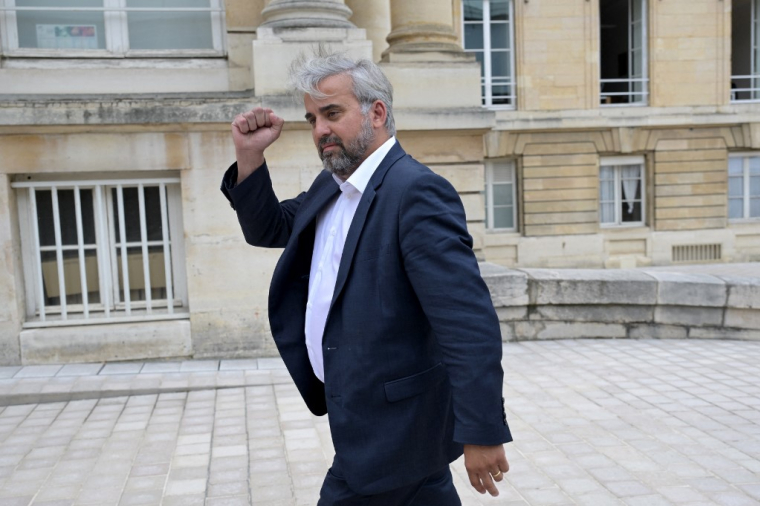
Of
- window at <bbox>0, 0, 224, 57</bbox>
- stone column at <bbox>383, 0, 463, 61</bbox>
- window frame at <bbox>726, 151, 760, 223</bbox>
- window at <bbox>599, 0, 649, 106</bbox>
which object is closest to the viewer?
window at <bbox>0, 0, 224, 57</bbox>

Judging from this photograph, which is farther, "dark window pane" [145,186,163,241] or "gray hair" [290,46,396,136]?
A: "dark window pane" [145,186,163,241]

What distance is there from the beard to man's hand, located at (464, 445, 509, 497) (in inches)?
35.4

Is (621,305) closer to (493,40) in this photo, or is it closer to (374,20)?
(374,20)

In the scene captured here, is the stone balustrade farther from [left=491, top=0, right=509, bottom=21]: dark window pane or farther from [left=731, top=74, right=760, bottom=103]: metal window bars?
[left=731, top=74, right=760, bottom=103]: metal window bars

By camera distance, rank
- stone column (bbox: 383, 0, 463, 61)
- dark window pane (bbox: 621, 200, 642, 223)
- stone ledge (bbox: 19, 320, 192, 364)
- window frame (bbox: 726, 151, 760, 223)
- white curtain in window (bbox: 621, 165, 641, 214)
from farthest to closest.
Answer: window frame (bbox: 726, 151, 760, 223), dark window pane (bbox: 621, 200, 642, 223), white curtain in window (bbox: 621, 165, 641, 214), stone column (bbox: 383, 0, 463, 61), stone ledge (bbox: 19, 320, 192, 364)

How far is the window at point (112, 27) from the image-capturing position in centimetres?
710

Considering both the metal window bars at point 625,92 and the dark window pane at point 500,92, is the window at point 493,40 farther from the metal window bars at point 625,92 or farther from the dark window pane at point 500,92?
the metal window bars at point 625,92

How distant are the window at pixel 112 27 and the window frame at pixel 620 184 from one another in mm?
15210

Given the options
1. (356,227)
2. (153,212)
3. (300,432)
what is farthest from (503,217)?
(356,227)

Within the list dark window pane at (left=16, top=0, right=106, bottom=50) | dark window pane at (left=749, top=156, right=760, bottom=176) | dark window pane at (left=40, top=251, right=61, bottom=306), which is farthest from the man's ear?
dark window pane at (left=749, top=156, right=760, bottom=176)

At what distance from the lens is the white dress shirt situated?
7.89 ft

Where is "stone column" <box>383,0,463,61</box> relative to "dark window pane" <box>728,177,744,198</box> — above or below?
above

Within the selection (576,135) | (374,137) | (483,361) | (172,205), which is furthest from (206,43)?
(576,135)

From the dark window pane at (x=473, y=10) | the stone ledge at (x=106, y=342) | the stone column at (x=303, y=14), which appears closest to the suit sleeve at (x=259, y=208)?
the stone ledge at (x=106, y=342)
